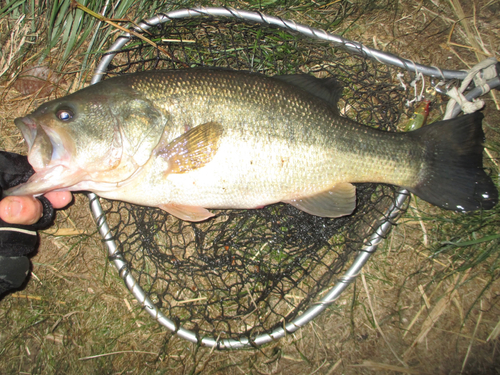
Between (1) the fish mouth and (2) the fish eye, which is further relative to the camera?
(2) the fish eye

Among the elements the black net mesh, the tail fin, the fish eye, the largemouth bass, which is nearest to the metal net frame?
the black net mesh

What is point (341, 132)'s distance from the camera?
2.14 metres

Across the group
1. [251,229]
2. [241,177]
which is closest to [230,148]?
[241,177]

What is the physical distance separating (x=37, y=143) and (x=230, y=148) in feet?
3.79

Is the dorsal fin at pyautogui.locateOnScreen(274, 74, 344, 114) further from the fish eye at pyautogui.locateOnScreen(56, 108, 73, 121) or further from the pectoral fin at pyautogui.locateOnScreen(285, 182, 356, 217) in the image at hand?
the fish eye at pyautogui.locateOnScreen(56, 108, 73, 121)

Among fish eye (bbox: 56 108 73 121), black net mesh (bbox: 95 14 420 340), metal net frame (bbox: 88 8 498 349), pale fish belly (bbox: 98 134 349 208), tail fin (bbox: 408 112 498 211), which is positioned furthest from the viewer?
black net mesh (bbox: 95 14 420 340)

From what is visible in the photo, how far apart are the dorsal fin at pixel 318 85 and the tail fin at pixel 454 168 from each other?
66 centimetres

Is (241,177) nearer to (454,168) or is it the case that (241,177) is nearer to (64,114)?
(64,114)

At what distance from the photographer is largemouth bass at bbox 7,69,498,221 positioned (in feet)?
6.39

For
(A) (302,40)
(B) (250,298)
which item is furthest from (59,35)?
(B) (250,298)

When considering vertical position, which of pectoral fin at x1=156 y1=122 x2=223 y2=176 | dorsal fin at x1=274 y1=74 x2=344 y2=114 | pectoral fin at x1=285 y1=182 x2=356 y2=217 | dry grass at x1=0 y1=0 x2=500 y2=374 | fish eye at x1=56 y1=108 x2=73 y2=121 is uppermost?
fish eye at x1=56 y1=108 x2=73 y2=121

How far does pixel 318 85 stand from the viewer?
229cm

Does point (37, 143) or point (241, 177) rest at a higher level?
point (37, 143)

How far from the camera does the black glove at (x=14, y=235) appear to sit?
2033 mm
